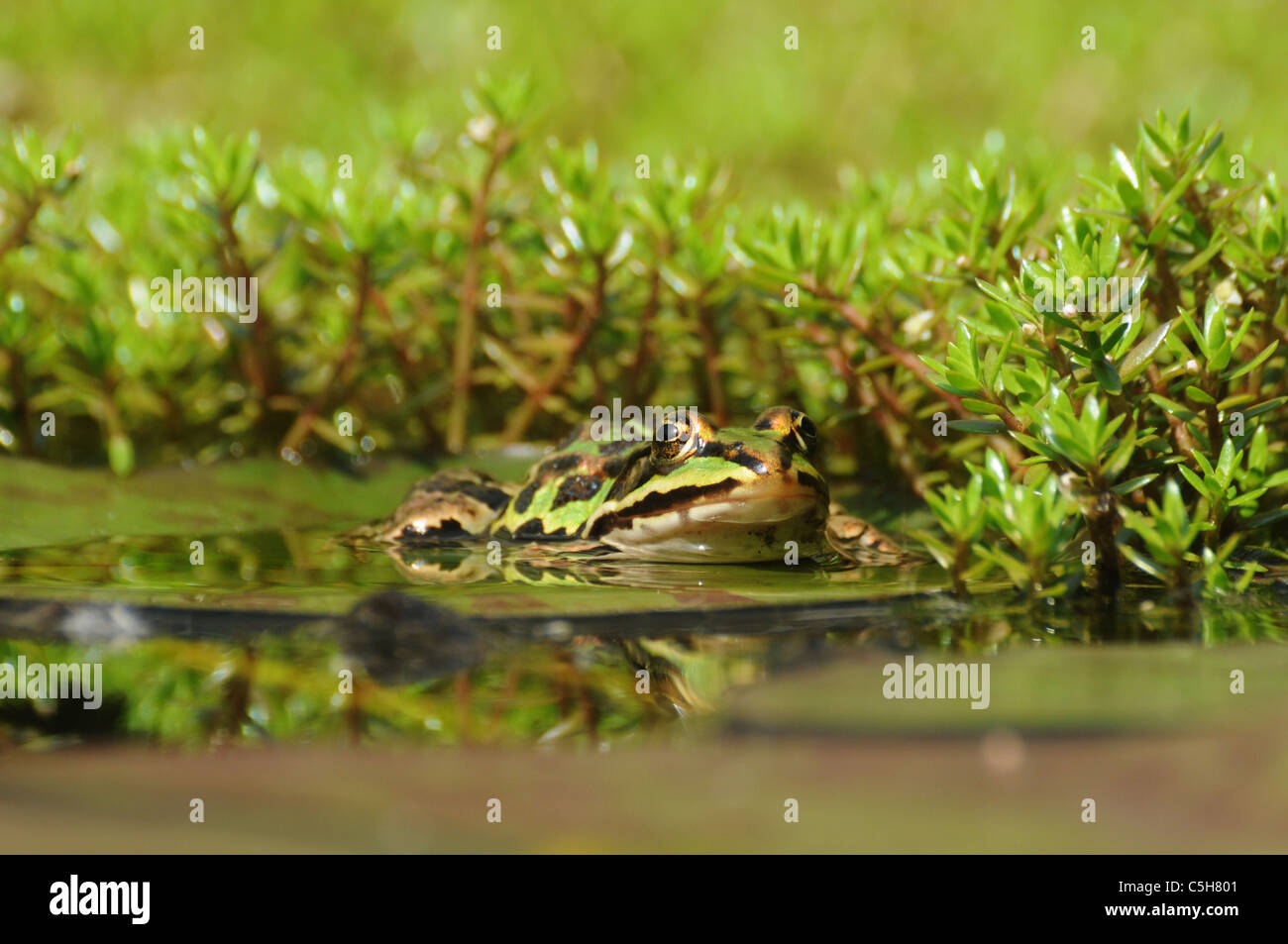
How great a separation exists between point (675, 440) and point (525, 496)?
2.41 feet

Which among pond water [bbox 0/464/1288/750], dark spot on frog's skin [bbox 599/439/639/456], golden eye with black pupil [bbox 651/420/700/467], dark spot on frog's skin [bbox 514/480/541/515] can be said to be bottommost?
pond water [bbox 0/464/1288/750]

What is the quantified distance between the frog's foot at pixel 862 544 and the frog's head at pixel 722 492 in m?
0.15

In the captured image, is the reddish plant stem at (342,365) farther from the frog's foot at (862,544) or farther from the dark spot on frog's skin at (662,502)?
the frog's foot at (862,544)

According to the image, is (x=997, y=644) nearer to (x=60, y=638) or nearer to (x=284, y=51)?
(x=60, y=638)

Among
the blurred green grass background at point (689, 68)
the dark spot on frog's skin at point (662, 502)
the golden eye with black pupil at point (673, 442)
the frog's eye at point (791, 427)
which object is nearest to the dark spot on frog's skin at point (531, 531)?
the dark spot on frog's skin at point (662, 502)

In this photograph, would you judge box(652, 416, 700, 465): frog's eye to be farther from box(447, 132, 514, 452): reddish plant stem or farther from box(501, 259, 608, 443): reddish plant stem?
box(447, 132, 514, 452): reddish plant stem

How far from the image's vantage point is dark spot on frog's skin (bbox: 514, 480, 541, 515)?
13.3 feet

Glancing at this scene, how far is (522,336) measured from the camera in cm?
464

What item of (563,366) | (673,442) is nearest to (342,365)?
(563,366)

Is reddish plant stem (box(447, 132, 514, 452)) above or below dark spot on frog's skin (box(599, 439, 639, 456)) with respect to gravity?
above

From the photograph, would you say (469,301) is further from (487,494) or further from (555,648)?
(555,648)

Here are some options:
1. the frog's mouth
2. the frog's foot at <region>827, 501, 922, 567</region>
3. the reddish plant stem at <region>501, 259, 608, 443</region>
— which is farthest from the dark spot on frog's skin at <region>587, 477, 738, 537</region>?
the reddish plant stem at <region>501, 259, 608, 443</region>

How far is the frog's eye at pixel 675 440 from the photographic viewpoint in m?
3.53
